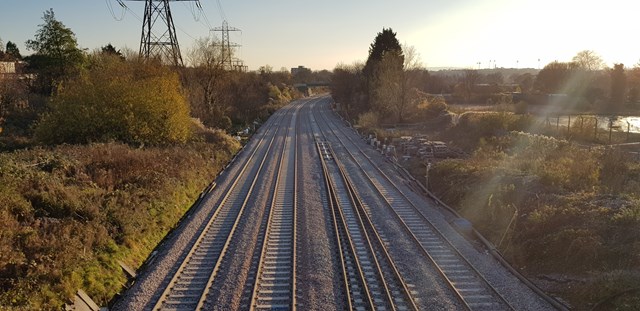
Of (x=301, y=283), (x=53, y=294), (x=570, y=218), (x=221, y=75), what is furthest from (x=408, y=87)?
(x=53, y=294)

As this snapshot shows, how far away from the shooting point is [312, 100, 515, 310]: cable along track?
35.1ft

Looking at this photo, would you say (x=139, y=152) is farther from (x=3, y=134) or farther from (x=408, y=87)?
(x=408, y=87)

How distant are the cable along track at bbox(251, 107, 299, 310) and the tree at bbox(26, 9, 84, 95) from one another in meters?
31.4

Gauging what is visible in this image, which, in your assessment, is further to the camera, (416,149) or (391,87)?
(391,87)

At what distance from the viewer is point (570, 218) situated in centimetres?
1374

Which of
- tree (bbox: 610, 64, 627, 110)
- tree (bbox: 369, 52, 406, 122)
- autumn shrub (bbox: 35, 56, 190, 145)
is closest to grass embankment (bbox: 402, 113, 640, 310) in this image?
autumn shrub (bbox: 35, 56, 190, 145)

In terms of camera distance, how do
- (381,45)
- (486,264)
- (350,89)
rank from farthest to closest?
1. (350,89)
2. (381,45)
3. (486,264)

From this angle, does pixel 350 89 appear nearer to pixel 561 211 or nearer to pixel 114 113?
pixel 114 113

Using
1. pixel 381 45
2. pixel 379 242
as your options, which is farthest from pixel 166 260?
pixel 381 45

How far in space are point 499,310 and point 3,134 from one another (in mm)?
32325

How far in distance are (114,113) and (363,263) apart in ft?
63.7

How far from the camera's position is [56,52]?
4322 centimetres

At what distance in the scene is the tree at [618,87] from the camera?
173ft

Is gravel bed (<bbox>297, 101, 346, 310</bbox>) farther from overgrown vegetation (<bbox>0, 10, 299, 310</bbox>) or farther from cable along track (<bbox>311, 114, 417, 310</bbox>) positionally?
overgrown vegetation (<bbox>0, 10, 299, 310</bbox>)
